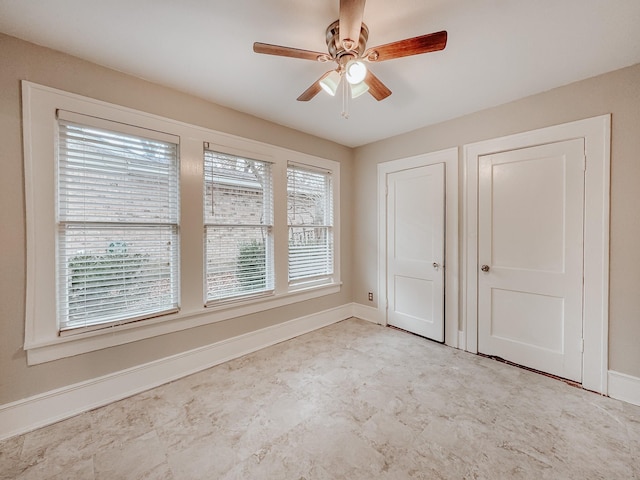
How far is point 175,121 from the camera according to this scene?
2.34 m

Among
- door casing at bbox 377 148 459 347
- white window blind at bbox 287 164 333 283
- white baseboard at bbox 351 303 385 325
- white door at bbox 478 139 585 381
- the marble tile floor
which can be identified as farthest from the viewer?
white baseboard at bbox 351 303 385 325

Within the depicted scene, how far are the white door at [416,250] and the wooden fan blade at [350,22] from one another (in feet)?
6.49

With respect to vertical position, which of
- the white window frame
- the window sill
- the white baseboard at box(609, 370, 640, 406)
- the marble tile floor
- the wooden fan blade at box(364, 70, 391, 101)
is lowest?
the marble tile floor

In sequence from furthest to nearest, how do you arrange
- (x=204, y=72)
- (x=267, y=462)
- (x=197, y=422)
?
(x=204, y=72) → (x=197, y=422) → (x=267, y=462)

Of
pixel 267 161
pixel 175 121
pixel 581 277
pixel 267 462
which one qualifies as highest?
pixel 175 121

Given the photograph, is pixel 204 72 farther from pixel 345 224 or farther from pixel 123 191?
pixel 345 224

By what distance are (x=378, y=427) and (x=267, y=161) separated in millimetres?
2578

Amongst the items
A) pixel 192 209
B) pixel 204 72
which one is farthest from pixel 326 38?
pixel 192 209

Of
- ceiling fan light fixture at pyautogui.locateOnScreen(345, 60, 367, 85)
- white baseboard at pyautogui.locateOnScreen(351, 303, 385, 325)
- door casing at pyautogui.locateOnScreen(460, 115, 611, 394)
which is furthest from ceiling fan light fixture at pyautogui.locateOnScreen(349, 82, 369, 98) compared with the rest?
white baseboard at pyautogui.locateOnScreen(351, 303, 385, 325)

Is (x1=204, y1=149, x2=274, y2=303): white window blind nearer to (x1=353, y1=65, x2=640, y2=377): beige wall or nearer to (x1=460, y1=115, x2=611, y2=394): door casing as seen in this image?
(x1=353, y1=65, x2=640, y2=377): beige wall

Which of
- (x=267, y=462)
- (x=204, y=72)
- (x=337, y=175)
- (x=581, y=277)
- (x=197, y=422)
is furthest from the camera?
(x=337, y=175)

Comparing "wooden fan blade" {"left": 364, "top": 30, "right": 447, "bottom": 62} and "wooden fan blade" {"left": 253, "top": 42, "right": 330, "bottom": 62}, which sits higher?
"wooden fan blade" {"left": 253, "top": 42, "right": 330, "bottom": 62}

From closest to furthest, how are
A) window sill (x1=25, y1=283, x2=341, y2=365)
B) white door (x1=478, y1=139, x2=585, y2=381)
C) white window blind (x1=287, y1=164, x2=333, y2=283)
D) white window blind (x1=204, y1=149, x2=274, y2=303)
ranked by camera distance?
window sill (x1=25, y1=283, x2=341, y2=365) < white door (x1=478, y1=139, x2=585, y2=381) < white window blind (x1=204, y1=149, x2=274, y2=303) < white window blind (x1=287, y1=164, x2=333, y2=283)

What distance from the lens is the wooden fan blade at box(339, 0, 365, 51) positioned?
1221mm
